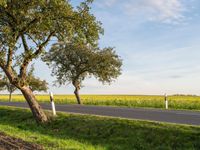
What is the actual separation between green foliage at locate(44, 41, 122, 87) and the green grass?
76.7ft

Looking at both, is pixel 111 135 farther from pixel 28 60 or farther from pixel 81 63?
pixel 81 63

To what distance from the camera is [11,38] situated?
19.4 metres

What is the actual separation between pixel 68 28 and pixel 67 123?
4626mm

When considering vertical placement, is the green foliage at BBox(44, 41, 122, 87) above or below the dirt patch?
above

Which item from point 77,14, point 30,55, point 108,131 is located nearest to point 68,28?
point 77,14

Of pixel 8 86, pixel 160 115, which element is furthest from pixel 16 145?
pixel 8 86

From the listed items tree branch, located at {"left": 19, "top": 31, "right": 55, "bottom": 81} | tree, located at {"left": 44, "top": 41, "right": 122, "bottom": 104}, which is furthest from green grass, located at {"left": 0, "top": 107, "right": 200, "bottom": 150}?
tree, located at {"left": 44, "top": 41, "right": 122, "bottom": 104}

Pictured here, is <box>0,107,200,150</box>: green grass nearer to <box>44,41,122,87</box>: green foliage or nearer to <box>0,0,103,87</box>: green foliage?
<box>0,0,103,87</box>: green foliage

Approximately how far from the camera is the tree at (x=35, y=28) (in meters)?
19.4

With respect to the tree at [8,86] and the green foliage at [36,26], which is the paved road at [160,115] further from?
the tree at [8,86]

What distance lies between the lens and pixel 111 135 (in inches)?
609

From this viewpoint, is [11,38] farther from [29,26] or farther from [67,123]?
[67,123]

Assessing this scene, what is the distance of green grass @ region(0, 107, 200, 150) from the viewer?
13445mm

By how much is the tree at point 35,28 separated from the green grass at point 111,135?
278 centimetres
